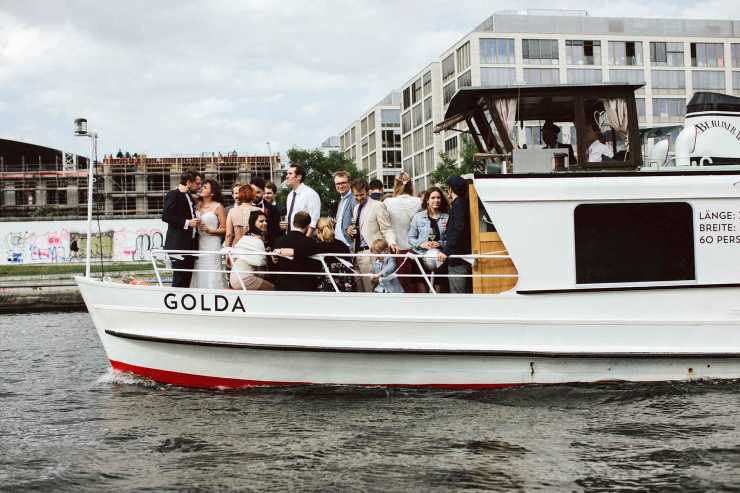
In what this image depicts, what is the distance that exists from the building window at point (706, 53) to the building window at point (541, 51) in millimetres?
11703

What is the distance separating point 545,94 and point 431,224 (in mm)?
1987

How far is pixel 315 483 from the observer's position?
595cm

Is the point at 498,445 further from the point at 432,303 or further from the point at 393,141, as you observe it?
the point at 393,141

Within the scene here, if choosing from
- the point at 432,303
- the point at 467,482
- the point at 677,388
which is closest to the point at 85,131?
the point at 432,303

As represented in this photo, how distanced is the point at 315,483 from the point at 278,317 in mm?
2981

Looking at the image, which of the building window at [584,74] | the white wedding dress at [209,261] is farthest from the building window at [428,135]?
the white wedding dress at [209,261]

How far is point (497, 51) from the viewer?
6525cm

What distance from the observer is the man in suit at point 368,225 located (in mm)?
9109

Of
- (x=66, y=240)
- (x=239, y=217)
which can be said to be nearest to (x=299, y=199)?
(x=239, y=217)

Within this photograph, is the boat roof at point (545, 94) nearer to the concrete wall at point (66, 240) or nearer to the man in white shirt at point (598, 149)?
the man in white shirt at point (598, 149)

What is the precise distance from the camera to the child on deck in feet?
29.4

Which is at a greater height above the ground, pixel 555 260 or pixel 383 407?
pixel 555 260

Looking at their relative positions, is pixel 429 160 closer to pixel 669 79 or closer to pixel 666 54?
pixel 669 79

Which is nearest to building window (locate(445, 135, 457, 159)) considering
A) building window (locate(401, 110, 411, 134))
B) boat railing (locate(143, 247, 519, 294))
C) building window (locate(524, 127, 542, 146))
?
building window (locate(401, 110, 411, 134))
